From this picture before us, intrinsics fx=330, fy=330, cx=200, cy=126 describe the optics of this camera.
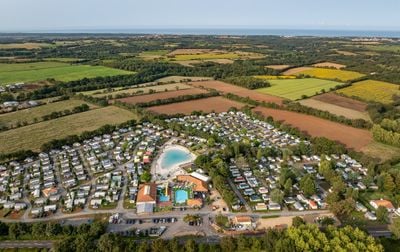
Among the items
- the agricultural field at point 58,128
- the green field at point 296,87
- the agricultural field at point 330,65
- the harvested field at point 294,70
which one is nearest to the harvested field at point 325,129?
the green field at point 296,87

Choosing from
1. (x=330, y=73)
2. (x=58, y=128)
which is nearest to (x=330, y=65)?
(x=330, y=73)

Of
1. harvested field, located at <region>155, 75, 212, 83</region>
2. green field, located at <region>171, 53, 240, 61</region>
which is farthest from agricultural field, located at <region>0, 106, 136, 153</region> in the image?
green field, located at <region>171, 53, 240, 61</region>

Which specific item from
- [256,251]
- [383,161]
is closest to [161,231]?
[256,251]

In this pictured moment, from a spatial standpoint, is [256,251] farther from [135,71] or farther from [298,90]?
[135,71]

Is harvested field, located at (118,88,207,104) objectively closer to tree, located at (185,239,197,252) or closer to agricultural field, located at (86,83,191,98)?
agricultural field, located at (86,83,191,98)

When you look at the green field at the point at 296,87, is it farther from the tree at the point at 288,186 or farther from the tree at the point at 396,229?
the tree at the point at 396,229
